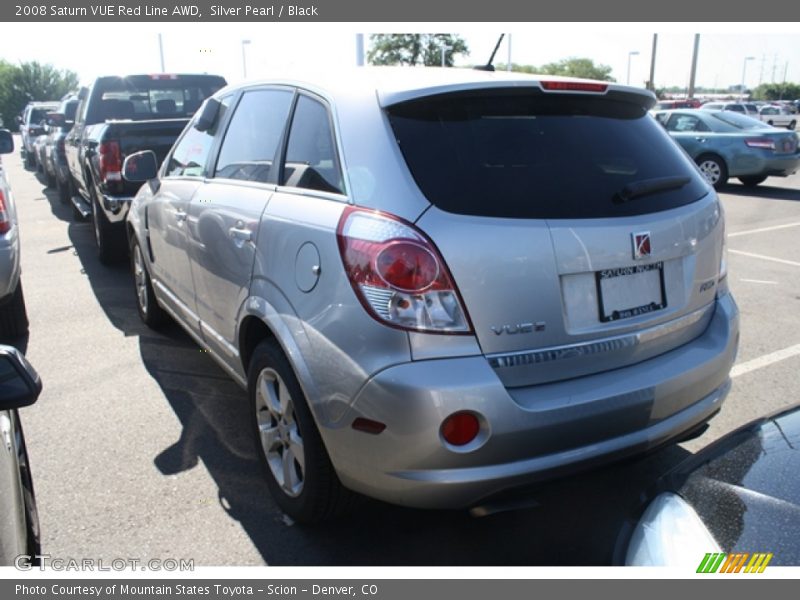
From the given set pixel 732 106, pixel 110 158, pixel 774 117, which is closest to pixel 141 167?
pixel 110 158

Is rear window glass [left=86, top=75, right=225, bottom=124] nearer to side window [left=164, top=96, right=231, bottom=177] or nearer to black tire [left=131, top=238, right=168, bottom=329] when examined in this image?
black tire [left=131, top=238, right=168, bottom=329]

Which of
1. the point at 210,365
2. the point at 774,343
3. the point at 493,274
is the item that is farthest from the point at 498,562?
the point at 774,343

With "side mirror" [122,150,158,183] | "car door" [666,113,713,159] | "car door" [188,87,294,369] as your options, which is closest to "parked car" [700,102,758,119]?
"car door" [666,113,713,159]

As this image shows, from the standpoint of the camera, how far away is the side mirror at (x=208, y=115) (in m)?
4.01

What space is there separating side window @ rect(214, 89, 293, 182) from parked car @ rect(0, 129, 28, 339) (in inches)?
80.5

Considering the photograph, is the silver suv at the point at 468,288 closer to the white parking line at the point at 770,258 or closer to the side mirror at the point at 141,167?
the side mirror at the point at 141,167

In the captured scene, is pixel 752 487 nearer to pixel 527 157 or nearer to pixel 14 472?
pixel 527 157

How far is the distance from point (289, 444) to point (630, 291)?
146 cm

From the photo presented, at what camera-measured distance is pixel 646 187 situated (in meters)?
2.70

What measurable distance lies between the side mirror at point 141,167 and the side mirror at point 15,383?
3.12 meters

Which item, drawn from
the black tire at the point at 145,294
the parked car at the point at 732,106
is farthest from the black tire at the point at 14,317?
the parked car at the point at 732,106

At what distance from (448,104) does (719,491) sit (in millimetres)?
1567

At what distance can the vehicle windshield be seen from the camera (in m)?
14.1

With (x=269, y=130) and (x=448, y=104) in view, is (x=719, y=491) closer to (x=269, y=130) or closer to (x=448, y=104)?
(x=448, y=104)
